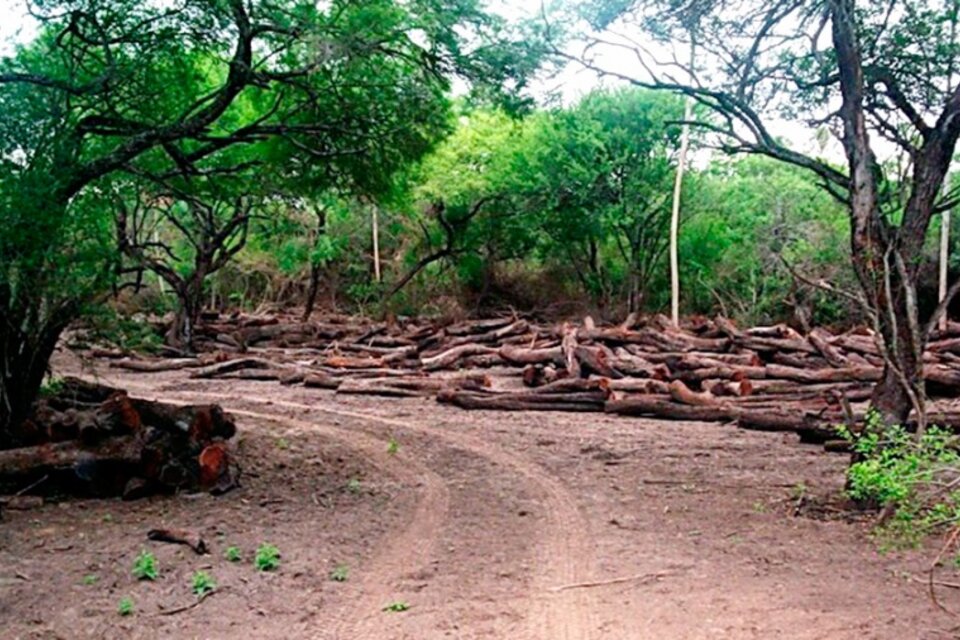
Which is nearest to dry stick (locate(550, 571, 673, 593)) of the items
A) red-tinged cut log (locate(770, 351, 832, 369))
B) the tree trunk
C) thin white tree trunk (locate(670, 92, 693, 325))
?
the tree trunk

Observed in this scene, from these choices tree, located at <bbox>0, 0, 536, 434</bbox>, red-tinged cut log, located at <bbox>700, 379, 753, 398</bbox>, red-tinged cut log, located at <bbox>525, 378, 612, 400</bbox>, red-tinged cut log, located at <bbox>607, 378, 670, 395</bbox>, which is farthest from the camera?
red-tinged cut log, located at <bbox>700, 379, 753, 398</bbox>

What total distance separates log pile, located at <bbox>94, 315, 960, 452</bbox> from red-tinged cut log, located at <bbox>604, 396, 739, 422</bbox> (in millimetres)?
17

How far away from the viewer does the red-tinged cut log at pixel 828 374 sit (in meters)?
14.8

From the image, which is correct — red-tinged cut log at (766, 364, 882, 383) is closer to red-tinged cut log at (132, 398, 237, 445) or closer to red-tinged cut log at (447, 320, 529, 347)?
red-tinged cut log at (447, 320, 529, 347)

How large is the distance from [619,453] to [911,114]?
4.99 meters

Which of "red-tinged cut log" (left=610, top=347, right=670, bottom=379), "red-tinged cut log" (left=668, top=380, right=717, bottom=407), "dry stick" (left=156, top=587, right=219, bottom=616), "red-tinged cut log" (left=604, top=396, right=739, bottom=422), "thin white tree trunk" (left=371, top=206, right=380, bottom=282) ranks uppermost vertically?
"thin white tree trunk" (left=371, top=206, right=380, bottom=282)

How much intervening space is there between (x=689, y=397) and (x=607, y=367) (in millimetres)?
2855

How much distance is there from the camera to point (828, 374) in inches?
595

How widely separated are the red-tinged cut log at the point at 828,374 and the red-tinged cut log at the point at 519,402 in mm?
4212

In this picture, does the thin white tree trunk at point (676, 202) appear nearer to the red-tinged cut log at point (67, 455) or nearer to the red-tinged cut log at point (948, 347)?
the red-tinged cut log at point (948, 347)

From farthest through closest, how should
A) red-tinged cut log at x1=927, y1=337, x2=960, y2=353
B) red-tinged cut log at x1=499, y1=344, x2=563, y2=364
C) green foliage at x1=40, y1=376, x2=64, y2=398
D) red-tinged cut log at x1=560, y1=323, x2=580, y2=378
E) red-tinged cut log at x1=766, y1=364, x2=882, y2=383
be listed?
red-tinged cut log at x1=927, y1=337, x2=960, y2=353 < red-tinged cut log at x1=499, y1=344, x2=563, y2=364 < red-tinged cut log at x1=560, y1=323, x2=580, y2=378 < red-tinged cut log at x1=766, y1=364, x2=882, y2=383 < green foliage at x1=40, y1=376, x2=64, y2=398

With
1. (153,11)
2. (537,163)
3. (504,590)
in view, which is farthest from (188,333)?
(504,590)

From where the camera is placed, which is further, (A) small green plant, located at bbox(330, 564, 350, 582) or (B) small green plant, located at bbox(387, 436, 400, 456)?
(B) small green plant, located at bbox(387, 436, 400, 456)

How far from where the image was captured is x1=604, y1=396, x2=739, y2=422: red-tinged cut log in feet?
41.2
